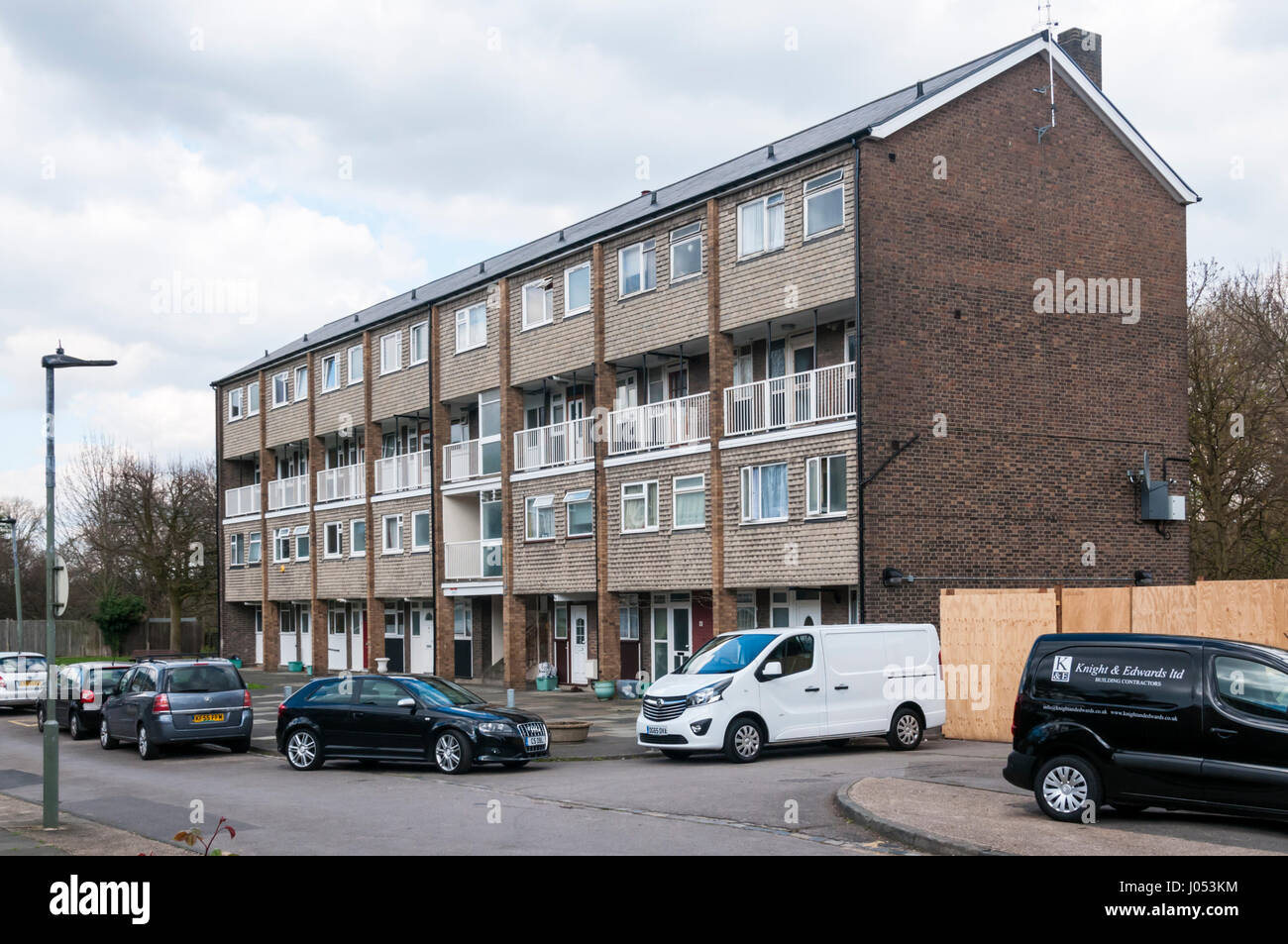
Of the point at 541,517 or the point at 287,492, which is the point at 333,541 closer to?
the point at 287,492

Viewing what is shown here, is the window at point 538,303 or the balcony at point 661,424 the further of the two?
the window at point 538,303

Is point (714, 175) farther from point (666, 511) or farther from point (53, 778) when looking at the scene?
point (53, 778)

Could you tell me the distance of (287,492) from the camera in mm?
49344

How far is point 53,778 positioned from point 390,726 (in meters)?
5.43

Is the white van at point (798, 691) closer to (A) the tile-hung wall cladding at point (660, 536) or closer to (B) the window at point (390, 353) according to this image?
(A) the tile-hung wall cladding at point (660, 536)

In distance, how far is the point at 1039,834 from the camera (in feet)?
35.9

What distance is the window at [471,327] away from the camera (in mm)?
37281

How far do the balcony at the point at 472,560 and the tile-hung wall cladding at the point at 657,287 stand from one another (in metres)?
7.44

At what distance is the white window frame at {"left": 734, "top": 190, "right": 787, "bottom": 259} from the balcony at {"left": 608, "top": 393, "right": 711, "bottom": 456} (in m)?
3.17

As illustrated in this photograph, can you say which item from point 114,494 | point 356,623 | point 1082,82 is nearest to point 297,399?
point 356,623

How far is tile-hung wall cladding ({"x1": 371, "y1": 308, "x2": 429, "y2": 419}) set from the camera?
132ft

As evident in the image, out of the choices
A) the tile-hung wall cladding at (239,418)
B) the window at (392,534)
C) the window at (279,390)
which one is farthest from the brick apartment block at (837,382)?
the tile-hung wall cladding at (239,418)

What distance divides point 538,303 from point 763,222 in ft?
29.8
